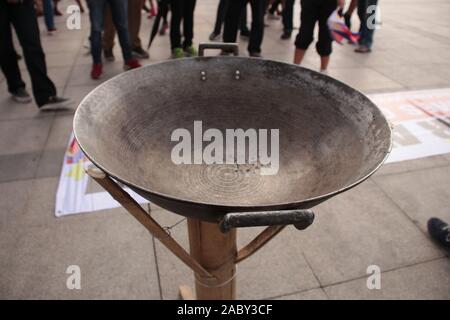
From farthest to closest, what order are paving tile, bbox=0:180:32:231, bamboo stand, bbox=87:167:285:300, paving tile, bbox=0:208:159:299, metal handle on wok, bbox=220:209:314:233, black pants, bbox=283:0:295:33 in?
black pants, bbox=283:0:295:33 < paving tile, bbox=0:180:32:231 < paving tile, bbox=0:208:159:299 < bamboo stand, bbox=87:167:285:300 < metal handle on wok, bbox=220:209:314:233

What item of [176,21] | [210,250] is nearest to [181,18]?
[176,21]

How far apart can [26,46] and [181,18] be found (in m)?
2.01

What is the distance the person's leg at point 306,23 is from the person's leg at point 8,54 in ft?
8.84

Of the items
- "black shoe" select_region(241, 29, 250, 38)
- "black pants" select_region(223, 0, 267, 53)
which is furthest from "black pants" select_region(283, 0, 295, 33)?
"black pants" select_region(223, 0, 267, 53)

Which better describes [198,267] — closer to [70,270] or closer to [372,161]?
[372,161]

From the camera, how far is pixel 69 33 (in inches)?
231

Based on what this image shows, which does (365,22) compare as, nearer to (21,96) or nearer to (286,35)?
(286,35)

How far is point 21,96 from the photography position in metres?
3.53

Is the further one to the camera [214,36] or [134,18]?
[214,36]

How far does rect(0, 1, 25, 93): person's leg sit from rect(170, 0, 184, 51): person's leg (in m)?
1.85

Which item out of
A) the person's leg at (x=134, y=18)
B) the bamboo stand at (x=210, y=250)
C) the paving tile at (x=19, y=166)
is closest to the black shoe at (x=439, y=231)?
the bamboo stand at (x=210, y=250)

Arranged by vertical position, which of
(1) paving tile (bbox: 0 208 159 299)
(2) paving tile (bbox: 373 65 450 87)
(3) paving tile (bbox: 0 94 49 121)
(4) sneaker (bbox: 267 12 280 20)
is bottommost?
(1) paving tile (bbox: 0 208 159 299)

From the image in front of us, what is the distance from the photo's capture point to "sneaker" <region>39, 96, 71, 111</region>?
3320 mm

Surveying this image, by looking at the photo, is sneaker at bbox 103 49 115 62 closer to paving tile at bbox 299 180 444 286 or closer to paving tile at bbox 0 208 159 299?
paving tile at bbox 0 208 159 299
